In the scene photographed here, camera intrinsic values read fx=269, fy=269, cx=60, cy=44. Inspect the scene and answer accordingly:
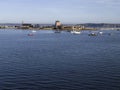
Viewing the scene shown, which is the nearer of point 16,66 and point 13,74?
point 13,74

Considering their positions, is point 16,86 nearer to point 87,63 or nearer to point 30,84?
point 30,84

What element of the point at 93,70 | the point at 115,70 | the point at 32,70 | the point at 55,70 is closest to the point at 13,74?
the point at 32,70

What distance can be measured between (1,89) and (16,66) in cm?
1417

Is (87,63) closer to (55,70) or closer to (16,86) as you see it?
(55,70)

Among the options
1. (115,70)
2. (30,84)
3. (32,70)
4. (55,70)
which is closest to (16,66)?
(32,70)

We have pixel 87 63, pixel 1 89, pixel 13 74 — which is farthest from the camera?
pixel 87 63

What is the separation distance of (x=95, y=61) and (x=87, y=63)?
9.18ft

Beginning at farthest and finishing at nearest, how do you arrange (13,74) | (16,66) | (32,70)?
(16,66)
(32,70)
(13,74)

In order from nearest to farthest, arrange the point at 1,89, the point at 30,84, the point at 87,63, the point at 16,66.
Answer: the point at 1,89 → the point at 30,84 → the point at 16,66 → the point at 87,63

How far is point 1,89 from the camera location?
1228 inches

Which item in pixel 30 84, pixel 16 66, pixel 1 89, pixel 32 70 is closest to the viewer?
pixel 1 89

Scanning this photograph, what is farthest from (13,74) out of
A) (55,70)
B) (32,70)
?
(55,70)

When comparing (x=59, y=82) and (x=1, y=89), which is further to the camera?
(x=59, y=82)

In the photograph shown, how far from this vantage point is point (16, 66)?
45.3 metres
